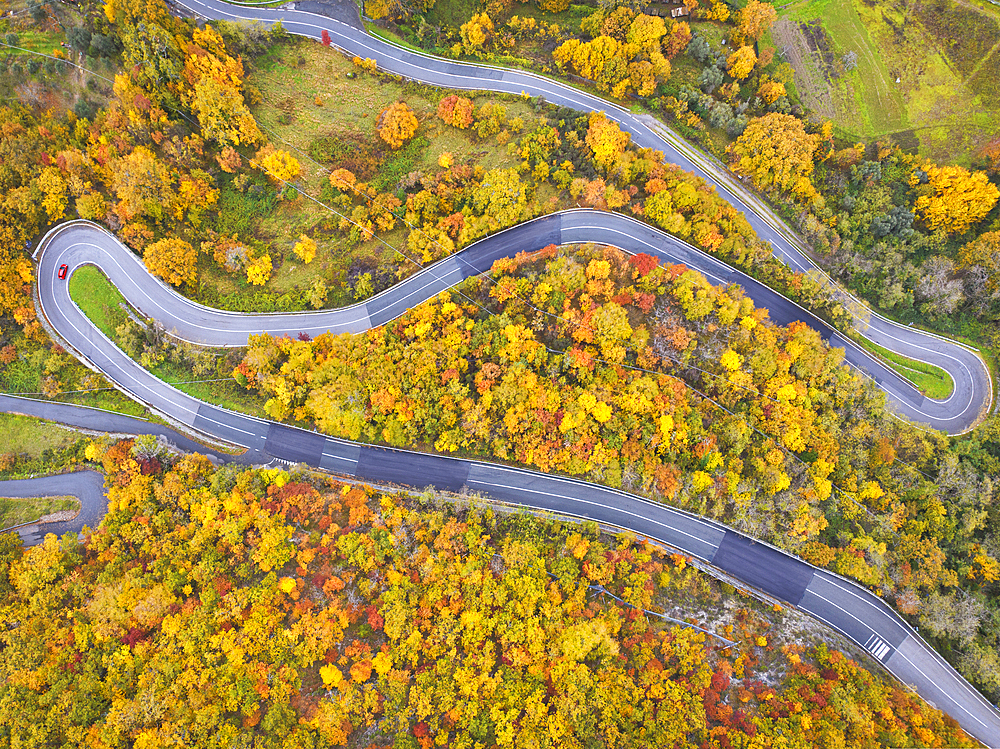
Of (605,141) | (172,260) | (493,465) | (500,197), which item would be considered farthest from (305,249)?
(605,141)

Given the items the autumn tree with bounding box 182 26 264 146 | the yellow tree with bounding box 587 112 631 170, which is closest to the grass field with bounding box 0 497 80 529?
the autumn tree with bounding box 182 26 264 146

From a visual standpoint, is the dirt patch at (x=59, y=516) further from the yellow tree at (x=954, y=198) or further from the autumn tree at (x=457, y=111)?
the yellow tree at (x=954, y=198)

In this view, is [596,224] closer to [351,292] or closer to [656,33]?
[656,33]

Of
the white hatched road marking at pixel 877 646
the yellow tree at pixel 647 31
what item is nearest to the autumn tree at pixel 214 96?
the yellow tree at pixel 647 31

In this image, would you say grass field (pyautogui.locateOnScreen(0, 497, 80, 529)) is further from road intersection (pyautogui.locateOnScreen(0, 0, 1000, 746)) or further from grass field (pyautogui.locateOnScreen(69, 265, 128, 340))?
grass field (pyautogui.locateOnScreen(69, 265, 128, 340))

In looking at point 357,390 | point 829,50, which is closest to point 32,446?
point 357,390

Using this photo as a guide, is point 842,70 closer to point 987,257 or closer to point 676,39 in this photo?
point 676,39
